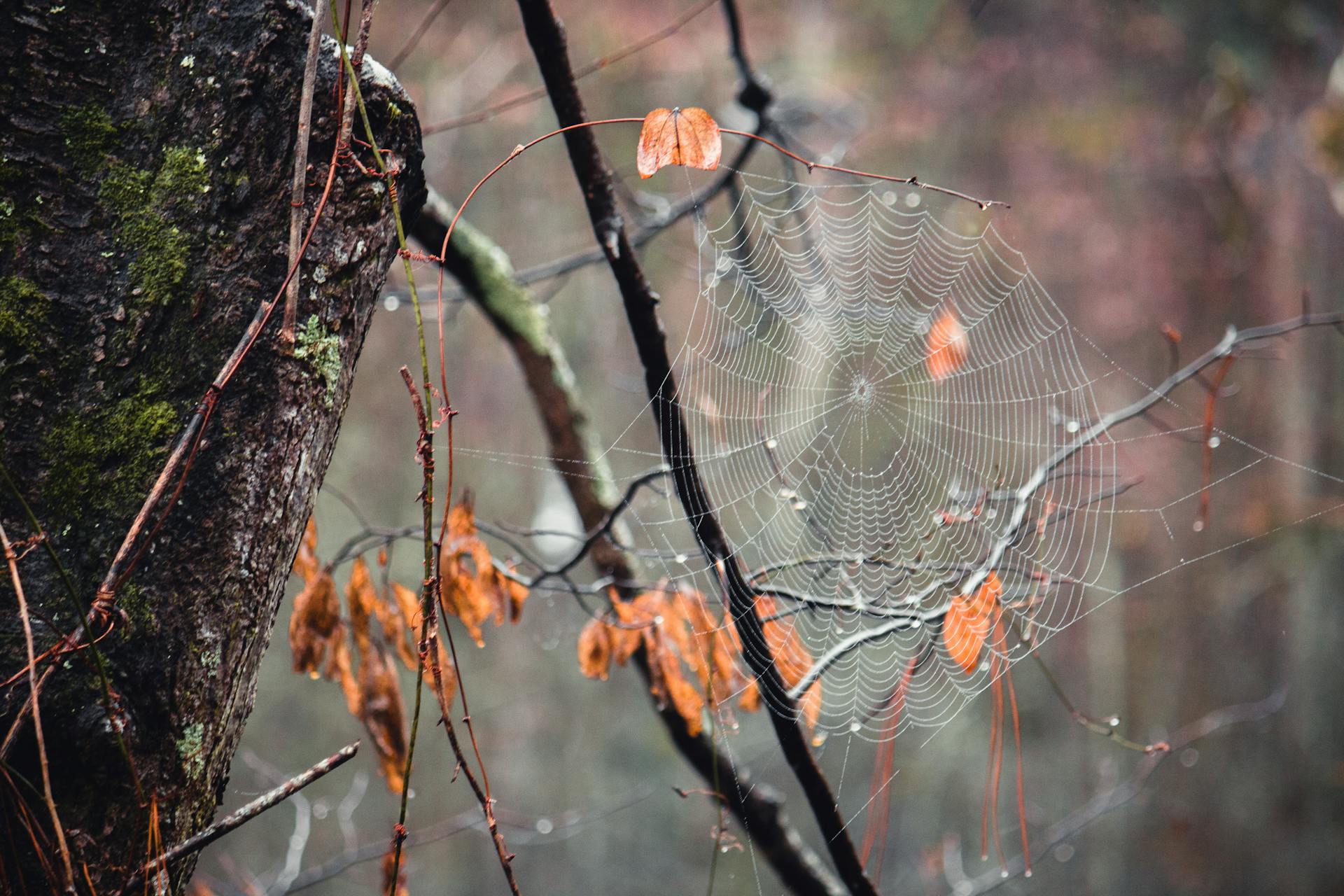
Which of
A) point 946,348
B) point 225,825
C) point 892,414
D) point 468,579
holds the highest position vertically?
point 892,414

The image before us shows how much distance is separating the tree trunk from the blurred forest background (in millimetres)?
4460

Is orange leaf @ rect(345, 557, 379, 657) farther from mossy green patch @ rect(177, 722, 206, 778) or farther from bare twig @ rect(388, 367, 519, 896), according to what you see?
mossy green patch @ rect(177, 722, 206, 778)

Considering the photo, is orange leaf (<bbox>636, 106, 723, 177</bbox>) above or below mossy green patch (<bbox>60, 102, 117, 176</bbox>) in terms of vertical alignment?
above

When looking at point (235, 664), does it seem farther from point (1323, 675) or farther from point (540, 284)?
point (1323, 675)

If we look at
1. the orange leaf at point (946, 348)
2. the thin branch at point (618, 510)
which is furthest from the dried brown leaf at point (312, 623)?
the orange leaf at point (946, 348)

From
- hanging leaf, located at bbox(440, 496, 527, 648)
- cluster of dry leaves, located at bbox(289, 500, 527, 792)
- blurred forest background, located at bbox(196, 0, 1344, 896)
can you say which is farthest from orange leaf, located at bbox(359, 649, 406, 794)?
blurred forest background, located at bbox(196, 0, 1344, 896)

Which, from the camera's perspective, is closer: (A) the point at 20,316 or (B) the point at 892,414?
(A) the point at 20,316

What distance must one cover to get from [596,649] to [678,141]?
0.90 m

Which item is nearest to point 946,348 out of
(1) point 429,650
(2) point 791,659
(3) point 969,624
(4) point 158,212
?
(2) point 791,659

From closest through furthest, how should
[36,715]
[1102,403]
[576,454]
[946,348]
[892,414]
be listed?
[36,715] → [576,454] → [946,348] → [892,414] → [1102,403]

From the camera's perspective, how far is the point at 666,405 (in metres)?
1.18

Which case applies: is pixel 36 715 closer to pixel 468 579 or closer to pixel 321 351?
pixel 321 351

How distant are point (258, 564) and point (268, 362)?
0.58 ft

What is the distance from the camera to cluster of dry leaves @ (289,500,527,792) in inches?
51.9
